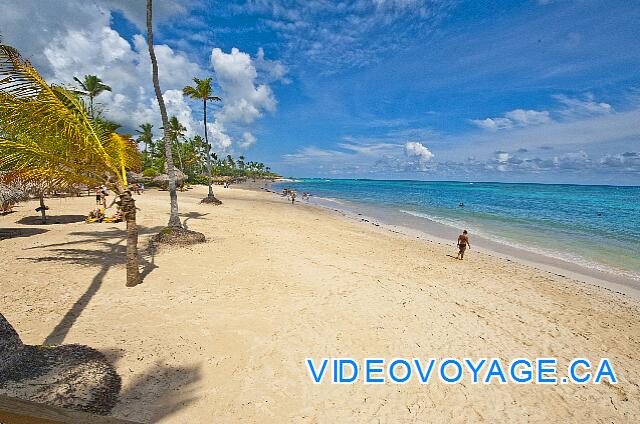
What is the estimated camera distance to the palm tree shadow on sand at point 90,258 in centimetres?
620

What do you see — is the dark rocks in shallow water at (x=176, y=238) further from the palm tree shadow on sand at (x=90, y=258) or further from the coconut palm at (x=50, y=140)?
the coconut palm at (x=50, y=140)

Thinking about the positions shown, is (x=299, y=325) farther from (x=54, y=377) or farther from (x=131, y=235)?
(x=131, y=235)

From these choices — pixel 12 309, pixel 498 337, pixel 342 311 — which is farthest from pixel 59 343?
pixel 498 337

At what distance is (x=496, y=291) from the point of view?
33.4ft

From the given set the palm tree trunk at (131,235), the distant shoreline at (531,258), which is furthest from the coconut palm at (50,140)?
the distant shoreline at (531,258)

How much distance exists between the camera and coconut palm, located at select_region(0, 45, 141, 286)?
620 cm

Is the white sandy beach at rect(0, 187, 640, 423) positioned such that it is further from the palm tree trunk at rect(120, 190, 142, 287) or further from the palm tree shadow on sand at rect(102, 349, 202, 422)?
the palm tree trunk at rect(120, 190, 142, 287)

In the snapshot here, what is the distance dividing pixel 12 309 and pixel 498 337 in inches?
450

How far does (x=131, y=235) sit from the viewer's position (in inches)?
314

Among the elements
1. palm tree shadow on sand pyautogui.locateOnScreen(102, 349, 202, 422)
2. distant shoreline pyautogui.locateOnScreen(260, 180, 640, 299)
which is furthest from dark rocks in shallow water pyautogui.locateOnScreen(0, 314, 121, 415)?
distant shoreline pyautogui.locateOnScreen(260, 180, 640, 299)

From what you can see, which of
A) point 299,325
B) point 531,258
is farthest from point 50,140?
point 531,258

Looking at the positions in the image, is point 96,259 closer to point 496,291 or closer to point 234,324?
point 234,324

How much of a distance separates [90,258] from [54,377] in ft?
24.2

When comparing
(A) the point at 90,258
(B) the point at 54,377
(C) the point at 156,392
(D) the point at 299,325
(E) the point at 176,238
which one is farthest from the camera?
(E) the point at 176,238
